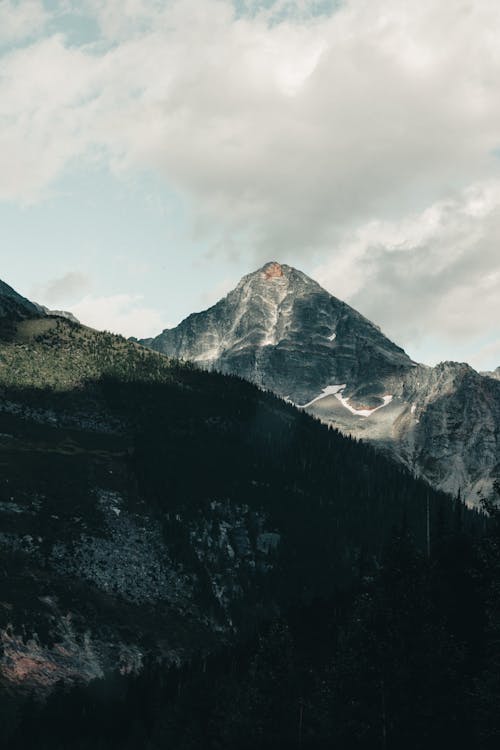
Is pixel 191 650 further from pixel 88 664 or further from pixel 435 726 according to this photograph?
pixel 435 726

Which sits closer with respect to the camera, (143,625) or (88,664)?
(88,664)

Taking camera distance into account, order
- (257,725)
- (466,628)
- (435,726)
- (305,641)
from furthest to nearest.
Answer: (305,641) < (466,628) < (257,725) < (435,726)

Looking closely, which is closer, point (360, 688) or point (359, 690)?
point (360, 688)

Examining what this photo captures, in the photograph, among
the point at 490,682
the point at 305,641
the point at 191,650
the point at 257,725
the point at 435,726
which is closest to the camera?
the point at 490,682

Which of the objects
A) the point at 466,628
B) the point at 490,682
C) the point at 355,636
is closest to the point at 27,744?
the point at 466,628

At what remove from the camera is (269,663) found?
77938mm

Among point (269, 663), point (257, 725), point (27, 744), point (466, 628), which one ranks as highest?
point (466, 628)

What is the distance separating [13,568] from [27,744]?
7744 centimetres

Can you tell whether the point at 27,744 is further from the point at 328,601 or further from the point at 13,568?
the point at 13,568

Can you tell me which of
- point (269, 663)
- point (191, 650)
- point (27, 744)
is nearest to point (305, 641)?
point (27, 744)

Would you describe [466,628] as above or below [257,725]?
above

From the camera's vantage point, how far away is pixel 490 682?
156 ft

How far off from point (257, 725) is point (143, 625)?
119m

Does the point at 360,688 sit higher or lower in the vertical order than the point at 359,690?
higher
